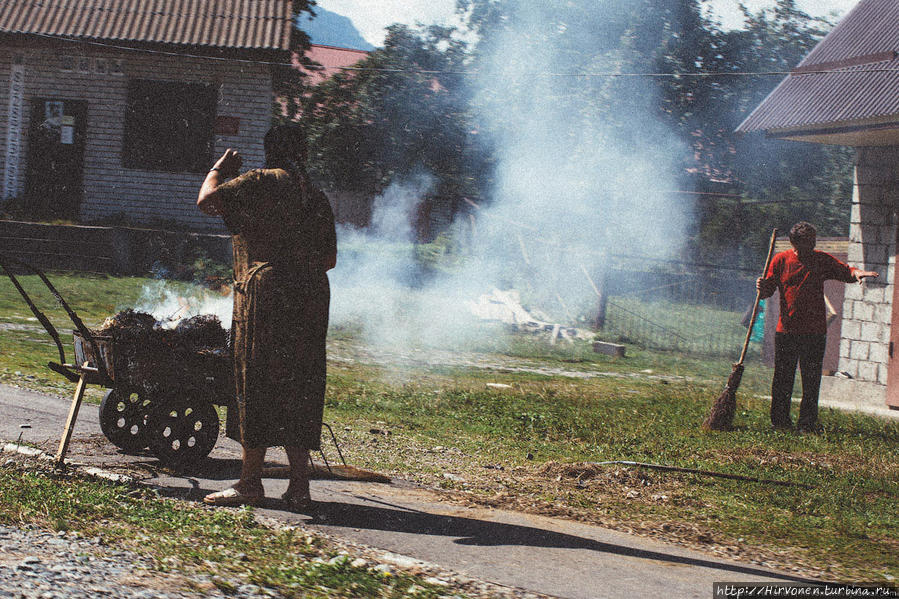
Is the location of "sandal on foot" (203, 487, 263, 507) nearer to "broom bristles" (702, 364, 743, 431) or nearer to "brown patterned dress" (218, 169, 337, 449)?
"brown patterned dress" (218, 169, 337, 449)

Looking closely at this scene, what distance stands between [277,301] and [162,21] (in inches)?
650

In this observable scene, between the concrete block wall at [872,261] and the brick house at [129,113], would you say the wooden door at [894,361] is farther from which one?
the brick house at [129,113]

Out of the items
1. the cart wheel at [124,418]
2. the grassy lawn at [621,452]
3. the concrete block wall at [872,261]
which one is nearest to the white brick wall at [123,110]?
the grassy lawn at [621,452]

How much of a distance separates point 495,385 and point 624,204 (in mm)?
13376

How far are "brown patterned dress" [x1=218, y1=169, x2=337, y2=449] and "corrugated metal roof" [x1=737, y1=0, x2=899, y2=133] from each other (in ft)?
25.1

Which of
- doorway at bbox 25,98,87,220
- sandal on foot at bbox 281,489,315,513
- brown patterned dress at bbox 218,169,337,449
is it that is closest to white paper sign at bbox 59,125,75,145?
doorway at bbox 25,98,87,220

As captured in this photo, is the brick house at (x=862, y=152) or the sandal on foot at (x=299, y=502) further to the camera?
the brick house at (x=862, y=152)

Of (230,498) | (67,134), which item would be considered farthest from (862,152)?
(67,134)

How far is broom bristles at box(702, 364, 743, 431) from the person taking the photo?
8.64 m

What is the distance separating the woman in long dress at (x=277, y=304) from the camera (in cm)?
490

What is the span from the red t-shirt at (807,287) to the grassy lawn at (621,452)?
3.28ft

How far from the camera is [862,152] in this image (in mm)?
12117

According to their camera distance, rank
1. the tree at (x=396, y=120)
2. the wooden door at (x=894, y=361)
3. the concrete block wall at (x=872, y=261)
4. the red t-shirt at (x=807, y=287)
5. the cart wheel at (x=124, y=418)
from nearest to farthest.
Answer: the cart wheel at (x=124, y=418)
the red t-shirt at (x=807, y=287)
the wooden door at (x=894, y=361)
the concrete block wall at (x=872, y=261)
the tree at (x=396, y=120)

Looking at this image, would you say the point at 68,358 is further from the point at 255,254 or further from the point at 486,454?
the point at 255,254
